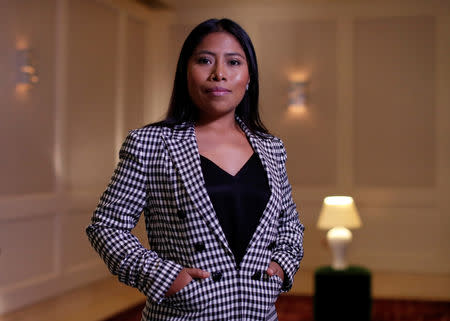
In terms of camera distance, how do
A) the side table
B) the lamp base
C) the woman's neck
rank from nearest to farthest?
the woman's neck, the side table, the lamp base

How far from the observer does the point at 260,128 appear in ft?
5.15

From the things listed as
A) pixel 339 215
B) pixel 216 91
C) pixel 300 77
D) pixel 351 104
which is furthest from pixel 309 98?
pixel 216 91

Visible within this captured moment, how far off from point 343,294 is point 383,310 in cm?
97

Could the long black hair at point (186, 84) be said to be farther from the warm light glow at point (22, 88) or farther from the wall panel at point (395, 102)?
the wall panel at point (395, 102)

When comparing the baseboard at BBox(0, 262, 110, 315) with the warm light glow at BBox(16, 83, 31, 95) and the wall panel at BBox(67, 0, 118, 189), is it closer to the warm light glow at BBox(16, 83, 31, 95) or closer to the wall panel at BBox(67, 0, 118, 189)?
the wall panel at BBox(67, 0, 118, 189)

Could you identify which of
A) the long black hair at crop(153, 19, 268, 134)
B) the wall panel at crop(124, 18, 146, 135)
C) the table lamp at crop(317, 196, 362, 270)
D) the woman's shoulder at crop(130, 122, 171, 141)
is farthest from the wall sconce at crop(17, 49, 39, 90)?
the woman's shoulder at crop(130, 122, 171, 141)

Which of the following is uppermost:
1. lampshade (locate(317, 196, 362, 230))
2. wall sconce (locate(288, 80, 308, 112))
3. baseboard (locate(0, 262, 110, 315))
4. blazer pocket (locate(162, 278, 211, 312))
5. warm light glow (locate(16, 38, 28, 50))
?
warm light glow (locate(16, 38, 28, 50))

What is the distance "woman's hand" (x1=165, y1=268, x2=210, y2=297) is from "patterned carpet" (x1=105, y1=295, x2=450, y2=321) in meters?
3.43

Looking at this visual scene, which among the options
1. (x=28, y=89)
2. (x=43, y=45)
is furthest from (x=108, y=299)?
(x=43, y=45)

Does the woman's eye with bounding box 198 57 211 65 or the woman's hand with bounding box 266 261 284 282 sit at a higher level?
the woman's eye with bounding box 198 57 211 65

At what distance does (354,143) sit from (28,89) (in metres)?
3.88

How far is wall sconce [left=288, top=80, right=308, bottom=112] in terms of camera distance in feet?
23.4

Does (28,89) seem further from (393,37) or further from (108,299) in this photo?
(393,37)

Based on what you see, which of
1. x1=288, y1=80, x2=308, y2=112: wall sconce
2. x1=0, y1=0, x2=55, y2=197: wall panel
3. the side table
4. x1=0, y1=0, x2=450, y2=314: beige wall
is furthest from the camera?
x1=288, y1=80, x2=308, y2=112: wall sconce
